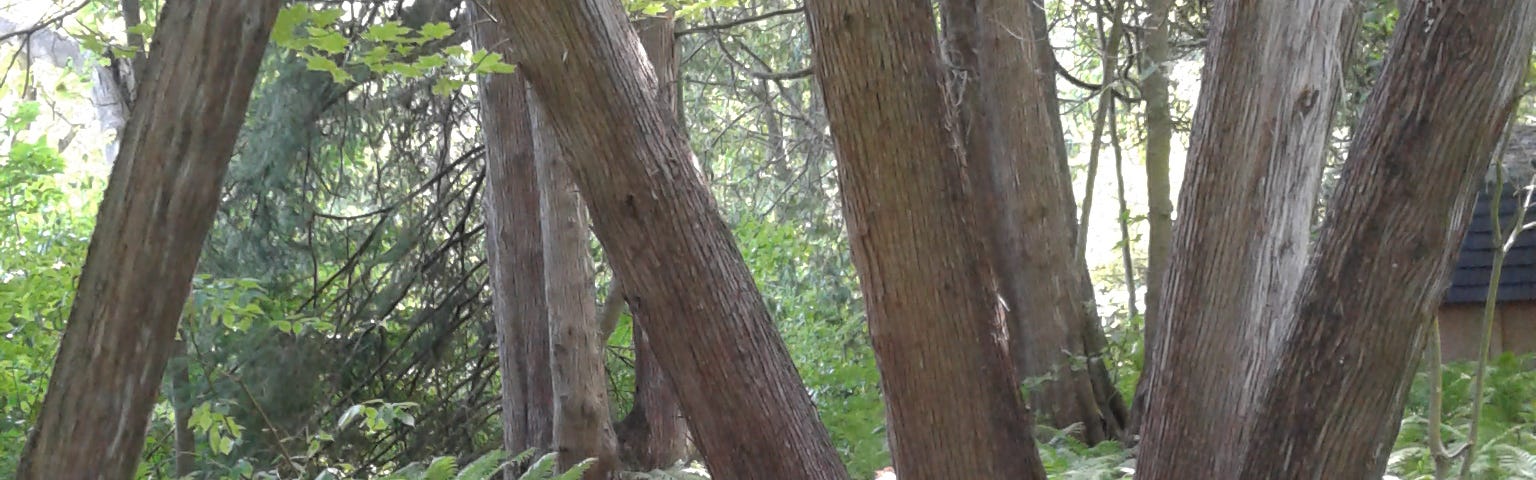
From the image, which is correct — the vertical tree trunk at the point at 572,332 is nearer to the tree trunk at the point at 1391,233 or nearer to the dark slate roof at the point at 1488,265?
the tree trunk at the point at 1391,233

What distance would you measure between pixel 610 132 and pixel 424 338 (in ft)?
19.7

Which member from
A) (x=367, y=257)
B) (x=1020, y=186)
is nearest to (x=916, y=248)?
(x=1020, y=186)

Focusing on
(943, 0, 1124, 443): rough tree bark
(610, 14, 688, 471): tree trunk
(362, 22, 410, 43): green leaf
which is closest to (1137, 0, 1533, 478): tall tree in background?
(362, 22, 410, 43): green leaf

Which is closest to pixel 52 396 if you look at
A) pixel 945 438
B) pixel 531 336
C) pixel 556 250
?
pixel 945 438

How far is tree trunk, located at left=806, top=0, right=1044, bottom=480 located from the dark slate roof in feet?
28.8

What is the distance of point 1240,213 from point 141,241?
2.38 metres

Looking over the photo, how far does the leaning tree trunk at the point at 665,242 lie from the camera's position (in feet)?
11.3

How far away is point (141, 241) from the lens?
2.36m

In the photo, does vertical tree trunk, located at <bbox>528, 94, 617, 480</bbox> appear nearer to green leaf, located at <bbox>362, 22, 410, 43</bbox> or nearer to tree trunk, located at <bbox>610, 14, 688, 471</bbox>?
tree trunk, located at <bbox>610, 14, 688, 471</bbox>

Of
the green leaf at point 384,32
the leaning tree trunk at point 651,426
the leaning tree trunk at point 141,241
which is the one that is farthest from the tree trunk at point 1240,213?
the leaning tree trunk at point 651,426

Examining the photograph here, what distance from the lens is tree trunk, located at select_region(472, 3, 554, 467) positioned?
6750 millimetres

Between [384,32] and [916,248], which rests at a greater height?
[384,32]

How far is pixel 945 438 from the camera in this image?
3389 mm

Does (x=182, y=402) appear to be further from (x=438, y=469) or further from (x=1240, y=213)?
(x=1240, y=213)
